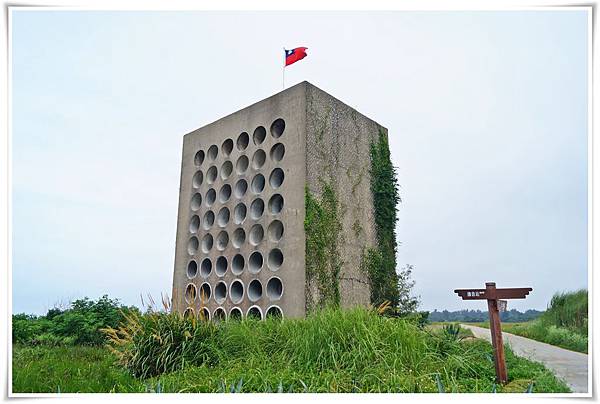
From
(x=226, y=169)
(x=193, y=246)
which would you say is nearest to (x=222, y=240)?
(x=193, y=246)

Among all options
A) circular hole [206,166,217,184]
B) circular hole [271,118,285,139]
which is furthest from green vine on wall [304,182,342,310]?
circular hole [206,166,217,184]

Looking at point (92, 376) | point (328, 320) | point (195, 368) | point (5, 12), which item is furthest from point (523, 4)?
point (92, 376)

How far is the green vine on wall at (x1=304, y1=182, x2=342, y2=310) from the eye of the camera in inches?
454

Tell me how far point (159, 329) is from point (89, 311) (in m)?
8.82

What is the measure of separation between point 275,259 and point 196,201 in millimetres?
4243

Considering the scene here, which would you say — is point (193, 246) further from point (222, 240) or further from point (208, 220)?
point (222, 240)

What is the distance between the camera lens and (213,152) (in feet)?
50.0

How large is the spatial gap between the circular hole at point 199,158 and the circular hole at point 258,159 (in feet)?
9.09

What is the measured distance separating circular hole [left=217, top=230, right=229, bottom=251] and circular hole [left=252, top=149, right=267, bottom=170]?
81.6 inches

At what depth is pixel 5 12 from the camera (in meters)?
5.30

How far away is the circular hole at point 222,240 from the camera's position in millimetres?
13867

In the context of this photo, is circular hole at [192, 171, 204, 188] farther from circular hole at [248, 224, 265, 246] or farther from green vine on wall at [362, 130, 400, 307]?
green vine on wall at [362, 130, 400, 307]

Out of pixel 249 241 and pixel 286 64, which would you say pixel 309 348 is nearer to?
pixel 249 241

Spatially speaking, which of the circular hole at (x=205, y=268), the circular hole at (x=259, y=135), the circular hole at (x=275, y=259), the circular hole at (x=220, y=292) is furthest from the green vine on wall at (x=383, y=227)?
the circular hole at (x=205, y=268)
